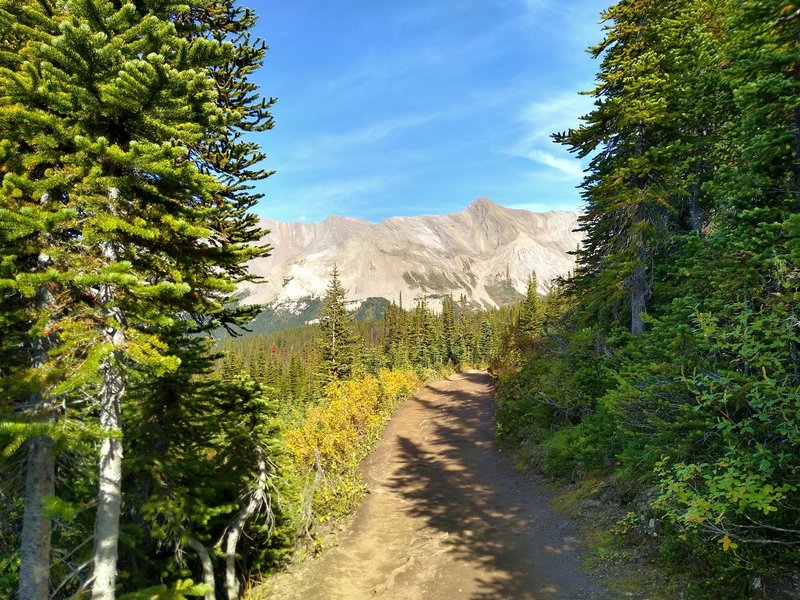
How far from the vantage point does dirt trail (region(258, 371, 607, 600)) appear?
27.6ft

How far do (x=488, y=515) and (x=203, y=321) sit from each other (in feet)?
31.0

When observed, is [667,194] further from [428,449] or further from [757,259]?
[428,449]

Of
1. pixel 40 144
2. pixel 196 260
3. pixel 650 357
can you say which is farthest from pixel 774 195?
pixel 40 144

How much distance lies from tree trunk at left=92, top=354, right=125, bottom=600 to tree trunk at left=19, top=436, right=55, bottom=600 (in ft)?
2.62

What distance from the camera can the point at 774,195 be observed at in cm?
704

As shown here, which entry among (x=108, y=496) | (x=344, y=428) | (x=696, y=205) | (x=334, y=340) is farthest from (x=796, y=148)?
(x=334, y=340)

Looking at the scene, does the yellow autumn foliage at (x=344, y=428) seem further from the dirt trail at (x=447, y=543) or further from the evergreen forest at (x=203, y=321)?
the evergreen forest at (x=203, y=321)

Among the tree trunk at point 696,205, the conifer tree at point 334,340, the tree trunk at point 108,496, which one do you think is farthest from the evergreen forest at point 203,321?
the conifer tree at point 334,340

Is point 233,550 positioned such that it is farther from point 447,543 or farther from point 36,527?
point 447,543

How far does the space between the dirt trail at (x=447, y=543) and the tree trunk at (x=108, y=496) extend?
200 inches

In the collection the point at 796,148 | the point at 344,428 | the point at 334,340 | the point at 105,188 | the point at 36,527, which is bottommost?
the point at 344,428

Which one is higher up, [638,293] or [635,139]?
[635,139]

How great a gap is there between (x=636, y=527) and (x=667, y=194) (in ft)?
29.1

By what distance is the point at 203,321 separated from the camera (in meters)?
8.13
